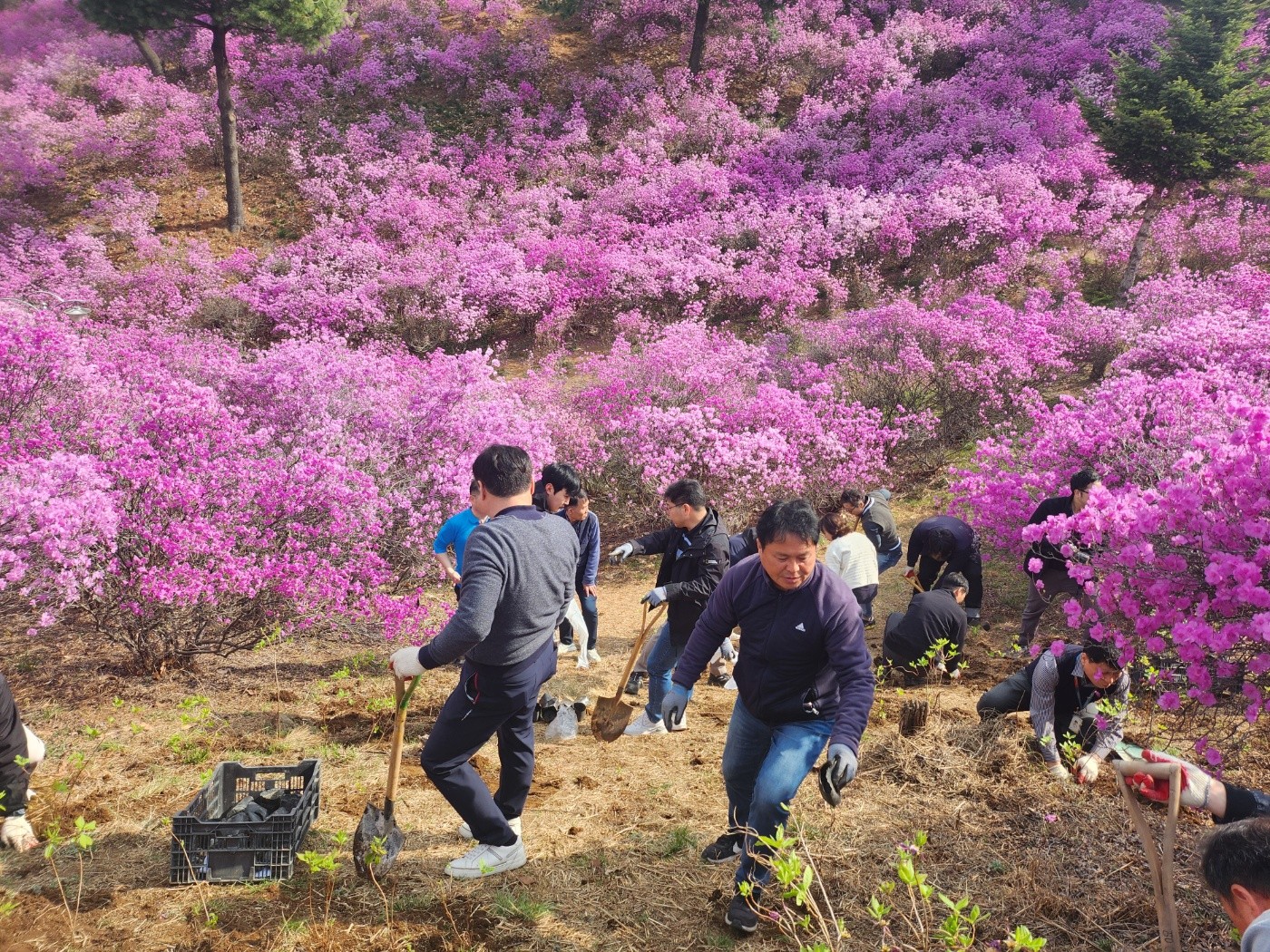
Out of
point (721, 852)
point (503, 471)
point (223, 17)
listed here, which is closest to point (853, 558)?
point (721, 852)

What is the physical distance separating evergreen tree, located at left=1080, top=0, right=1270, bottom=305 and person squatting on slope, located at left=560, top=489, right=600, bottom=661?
12.1m

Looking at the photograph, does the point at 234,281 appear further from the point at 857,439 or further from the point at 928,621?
the point at 928,621

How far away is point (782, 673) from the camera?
320 centimetres

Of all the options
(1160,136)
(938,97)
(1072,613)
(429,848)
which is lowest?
(429,848)

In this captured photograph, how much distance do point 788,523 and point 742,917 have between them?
1717mm

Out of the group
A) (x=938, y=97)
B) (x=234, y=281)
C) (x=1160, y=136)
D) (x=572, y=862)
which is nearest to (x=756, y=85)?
(x=938, y=97)

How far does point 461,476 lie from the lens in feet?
25.8

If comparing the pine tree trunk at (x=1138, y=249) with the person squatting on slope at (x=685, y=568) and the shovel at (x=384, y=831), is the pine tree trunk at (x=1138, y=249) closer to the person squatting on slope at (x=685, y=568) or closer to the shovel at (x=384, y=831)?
the person squatting on slope at (x=685, y=568)

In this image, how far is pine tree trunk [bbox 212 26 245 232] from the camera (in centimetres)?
1750

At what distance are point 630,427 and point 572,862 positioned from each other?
21.1ft

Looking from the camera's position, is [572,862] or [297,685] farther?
[297,685]

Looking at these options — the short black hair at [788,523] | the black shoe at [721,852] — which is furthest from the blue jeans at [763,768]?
the short black hair at [788,523]

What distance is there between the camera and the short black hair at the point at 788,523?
304 centimetres

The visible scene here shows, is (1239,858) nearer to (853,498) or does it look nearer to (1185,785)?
(1185,785)
